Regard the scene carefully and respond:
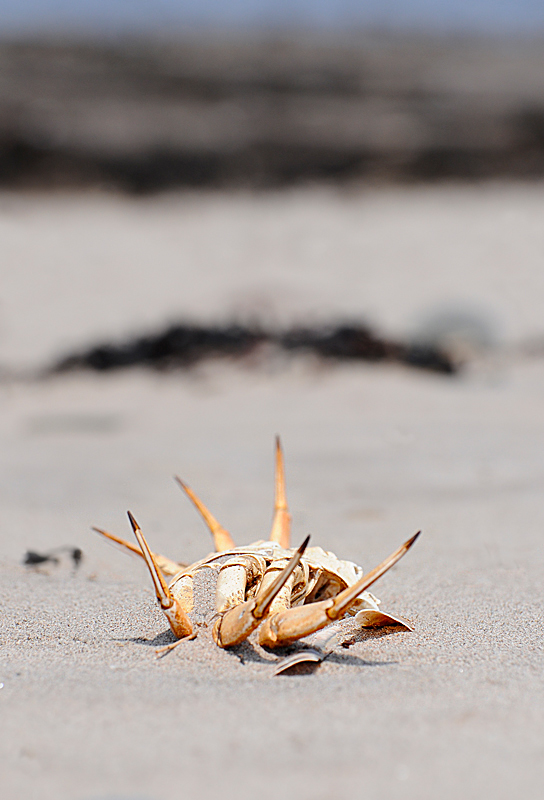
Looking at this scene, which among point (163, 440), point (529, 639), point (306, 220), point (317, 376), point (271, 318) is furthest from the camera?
point (306, 220)

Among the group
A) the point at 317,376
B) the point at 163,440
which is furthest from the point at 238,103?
the point at 163,440

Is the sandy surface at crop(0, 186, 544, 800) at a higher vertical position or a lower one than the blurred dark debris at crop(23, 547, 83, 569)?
higher

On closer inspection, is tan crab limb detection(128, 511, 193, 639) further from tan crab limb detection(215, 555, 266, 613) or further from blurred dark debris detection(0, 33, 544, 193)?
blurred dark debris detection(0, 33, 544, 193)

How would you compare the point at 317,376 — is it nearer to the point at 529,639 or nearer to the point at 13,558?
the point at 13,558

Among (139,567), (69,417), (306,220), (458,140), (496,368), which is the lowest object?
(139,567)

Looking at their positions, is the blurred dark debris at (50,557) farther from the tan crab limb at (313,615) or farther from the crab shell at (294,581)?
the tan crab limb at (313,615)

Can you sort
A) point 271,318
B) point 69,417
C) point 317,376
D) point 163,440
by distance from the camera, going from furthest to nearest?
point 271,318
point 317,376
point 69,417
point 163,440

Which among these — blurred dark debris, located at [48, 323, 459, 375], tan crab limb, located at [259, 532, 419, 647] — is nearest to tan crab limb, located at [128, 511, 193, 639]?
tan crab limb, located at [259, 532, 419, 647]

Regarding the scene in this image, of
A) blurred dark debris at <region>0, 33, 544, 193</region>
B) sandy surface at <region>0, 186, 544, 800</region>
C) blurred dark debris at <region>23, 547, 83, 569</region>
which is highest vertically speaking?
blurred dark debris at <region>0, 33, 544, 193</region>
